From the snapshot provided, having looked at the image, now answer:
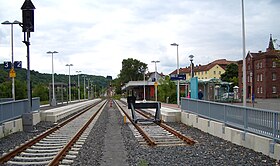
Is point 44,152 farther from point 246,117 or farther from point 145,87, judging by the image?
point 145,87

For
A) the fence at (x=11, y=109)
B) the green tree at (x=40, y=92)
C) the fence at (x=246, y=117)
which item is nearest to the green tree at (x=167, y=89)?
the green tree at (x=40, y=92)

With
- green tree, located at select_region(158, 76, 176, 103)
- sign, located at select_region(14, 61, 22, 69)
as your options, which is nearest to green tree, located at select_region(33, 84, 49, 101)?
green tree, located at select_region(158, 76, 176, 103)

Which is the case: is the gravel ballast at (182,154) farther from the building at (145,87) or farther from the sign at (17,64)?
the building at (145,87)

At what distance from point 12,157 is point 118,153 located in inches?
124

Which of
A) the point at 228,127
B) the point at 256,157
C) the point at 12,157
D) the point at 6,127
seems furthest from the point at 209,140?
the point at 6,127

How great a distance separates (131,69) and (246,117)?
133 m

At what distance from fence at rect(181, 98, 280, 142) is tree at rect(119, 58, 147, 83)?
126727 mm

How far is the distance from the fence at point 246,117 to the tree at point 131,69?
127 metres

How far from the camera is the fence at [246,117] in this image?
10102 mm

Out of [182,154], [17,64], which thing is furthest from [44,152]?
[17,64]

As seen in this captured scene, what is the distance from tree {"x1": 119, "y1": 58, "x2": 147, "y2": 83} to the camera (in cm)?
14475

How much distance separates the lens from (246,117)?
12039mm

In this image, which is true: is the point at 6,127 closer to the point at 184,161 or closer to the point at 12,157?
the point at 12,157

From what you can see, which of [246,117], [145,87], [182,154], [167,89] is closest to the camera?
[182,154]
